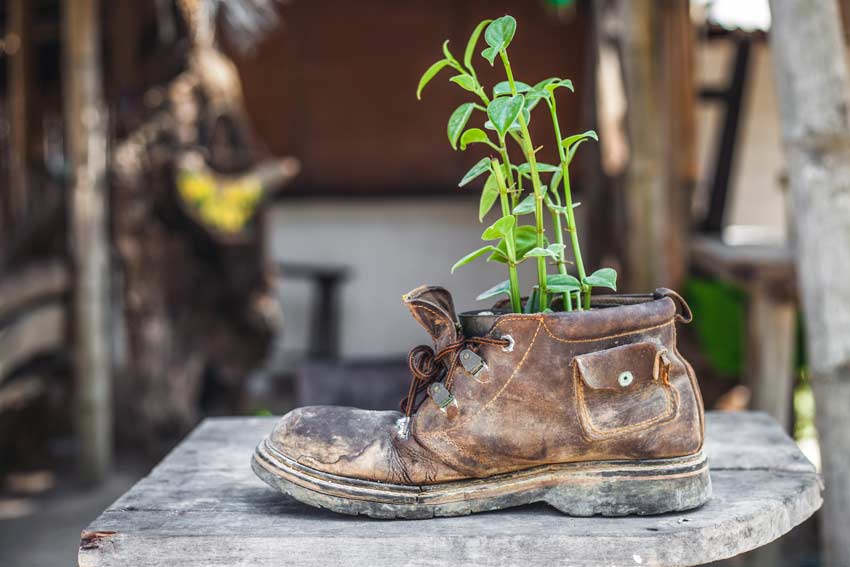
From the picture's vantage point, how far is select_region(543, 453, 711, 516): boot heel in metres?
1.55

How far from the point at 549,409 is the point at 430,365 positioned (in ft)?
0.70

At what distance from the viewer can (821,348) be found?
2.40m

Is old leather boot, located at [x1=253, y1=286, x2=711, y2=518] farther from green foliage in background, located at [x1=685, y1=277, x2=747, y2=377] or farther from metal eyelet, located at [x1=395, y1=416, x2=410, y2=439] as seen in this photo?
green foliage in background, located at [x1=685, y1=277, x2=747, y2=377]

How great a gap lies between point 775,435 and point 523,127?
99cm

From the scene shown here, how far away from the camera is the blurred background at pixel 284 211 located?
445cm

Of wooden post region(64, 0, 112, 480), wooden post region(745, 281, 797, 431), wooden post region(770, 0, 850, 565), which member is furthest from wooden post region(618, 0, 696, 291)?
wooden post region(64, 0, 112, 480)

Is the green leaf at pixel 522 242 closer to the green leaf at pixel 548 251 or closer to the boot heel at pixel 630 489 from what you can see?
the green leaf at pixel 548 251

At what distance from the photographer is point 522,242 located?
1.65m

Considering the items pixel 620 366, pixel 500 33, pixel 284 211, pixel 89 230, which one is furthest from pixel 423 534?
pixel 284 211

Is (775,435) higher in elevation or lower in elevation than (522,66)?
lower

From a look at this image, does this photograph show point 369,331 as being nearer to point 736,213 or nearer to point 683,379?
point 736,213

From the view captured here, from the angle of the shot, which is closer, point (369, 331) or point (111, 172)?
point (111, 172)

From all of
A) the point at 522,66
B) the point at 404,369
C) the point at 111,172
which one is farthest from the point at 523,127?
the point at 522,66

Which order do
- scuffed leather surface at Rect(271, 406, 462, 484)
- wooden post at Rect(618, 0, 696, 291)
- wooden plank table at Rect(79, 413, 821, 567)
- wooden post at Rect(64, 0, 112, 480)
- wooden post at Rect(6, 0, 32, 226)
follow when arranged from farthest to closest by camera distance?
wooden post at Rect(6, 0, 32, 226) → wooden post at Rect(64, 0, 112, 480) → wooden post at Rect(618, 0, 696, 291) → scuffed leather surface at Rect(271, 406, 462, 484) → wooden plank table at Rect(79, 413, 821, 567)
